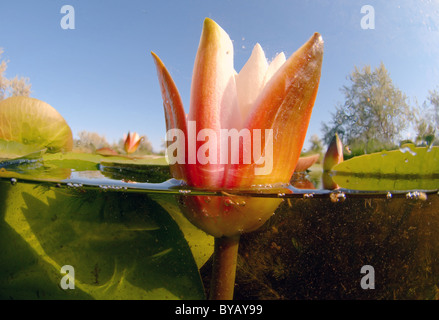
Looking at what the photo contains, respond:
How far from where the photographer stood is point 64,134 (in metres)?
0.65

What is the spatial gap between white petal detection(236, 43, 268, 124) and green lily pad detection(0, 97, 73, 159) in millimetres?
508

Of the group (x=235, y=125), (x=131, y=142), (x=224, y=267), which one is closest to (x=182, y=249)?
(x=224, y=267)

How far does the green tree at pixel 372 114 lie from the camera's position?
521mm

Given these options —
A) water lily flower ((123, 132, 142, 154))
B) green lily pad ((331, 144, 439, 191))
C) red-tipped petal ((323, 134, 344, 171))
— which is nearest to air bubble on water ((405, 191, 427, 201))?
green lily pad ((331, 144, 439, 191))

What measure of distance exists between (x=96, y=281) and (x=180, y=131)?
9.1 inches

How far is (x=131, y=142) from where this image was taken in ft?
4.98

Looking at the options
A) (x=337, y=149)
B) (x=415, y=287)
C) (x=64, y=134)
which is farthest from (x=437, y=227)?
(x=64, y=134)

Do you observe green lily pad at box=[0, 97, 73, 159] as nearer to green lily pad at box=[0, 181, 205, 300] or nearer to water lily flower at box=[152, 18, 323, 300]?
green lily pad at box=[0, 181, 205, 300]

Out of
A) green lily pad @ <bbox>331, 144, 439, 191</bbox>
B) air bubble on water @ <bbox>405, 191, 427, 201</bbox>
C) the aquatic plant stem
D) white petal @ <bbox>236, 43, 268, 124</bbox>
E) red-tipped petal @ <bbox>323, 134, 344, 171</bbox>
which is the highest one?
white petal @ <bbox>236, 43, 268, 124</bbox>

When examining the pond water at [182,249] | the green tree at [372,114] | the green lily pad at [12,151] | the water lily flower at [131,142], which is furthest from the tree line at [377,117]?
the water lily flower at [131,142]

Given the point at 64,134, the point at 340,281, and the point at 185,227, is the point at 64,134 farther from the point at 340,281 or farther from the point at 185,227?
the point at 340,281

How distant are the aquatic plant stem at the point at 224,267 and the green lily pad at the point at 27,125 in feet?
1.61

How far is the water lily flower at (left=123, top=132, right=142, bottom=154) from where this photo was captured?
4.99ft

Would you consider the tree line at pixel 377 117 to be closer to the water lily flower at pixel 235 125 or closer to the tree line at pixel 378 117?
the tree line at pixel 378 117
